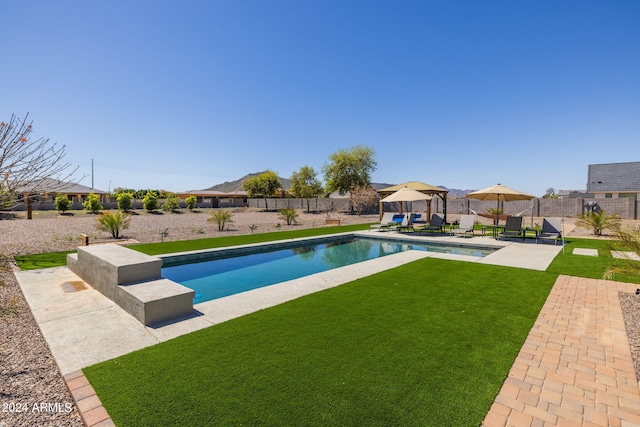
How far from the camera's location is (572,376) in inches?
106

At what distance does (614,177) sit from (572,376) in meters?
44.5

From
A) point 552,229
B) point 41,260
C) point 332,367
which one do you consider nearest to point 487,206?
point 552,229

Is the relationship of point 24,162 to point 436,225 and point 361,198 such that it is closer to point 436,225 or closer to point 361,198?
point 436,225

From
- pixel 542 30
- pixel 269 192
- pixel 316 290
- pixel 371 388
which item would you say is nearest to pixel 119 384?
pixel 371 388

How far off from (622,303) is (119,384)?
7.02m

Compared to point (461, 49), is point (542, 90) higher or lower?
lower

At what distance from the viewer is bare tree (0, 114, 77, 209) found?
10.6 feet

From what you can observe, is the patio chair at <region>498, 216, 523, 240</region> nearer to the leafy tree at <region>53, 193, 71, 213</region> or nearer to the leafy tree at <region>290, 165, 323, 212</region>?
the leafy tree at <region>53, 193, 71, 213</region>

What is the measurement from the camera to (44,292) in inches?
206

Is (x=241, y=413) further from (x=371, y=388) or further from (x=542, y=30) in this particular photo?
(x=542, y=30)

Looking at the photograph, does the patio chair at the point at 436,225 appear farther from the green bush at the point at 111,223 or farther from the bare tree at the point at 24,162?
the green bush at the point at 111,223

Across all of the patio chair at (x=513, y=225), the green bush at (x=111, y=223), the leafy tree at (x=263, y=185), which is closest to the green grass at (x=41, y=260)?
the green bush at (x=111, y=223)

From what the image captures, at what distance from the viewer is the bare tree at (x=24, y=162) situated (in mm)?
3221

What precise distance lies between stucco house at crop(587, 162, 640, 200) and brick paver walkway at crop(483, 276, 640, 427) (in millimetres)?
39540
